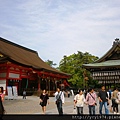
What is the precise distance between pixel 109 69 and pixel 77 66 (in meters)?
25.3

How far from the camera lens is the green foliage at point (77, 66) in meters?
49.7

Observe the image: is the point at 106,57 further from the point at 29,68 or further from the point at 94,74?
the point at 29,68

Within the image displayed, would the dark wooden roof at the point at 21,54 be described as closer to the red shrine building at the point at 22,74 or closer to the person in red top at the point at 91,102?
the red shrine building at the point at 22,74

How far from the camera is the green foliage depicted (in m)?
49.7

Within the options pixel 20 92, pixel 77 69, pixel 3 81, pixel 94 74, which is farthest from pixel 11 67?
pixel 77 69

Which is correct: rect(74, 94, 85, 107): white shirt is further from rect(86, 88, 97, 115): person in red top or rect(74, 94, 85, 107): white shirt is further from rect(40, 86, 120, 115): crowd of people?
rect(86, 88, 97, 115): person in red top

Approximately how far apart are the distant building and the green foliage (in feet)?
66.7

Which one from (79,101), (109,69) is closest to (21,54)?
(109,69)

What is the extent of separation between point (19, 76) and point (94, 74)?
9.66m

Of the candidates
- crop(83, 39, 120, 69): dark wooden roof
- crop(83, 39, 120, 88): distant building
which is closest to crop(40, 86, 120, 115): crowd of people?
crop(83, 39, 120, 88): distant building

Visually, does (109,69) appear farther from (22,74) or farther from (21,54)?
(21,54)

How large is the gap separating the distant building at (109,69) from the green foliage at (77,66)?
20.3 metres

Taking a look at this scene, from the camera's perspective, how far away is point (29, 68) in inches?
1175

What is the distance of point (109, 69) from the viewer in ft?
86.8
